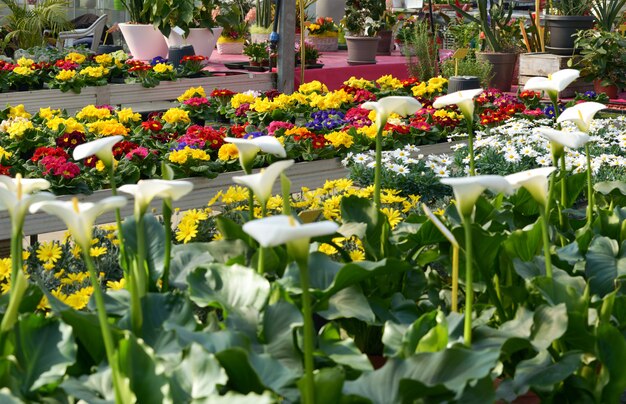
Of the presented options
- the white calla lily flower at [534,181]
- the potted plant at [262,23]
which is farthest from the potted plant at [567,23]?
the white calla lily flower at [534,181]

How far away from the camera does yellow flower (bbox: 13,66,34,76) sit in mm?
6524

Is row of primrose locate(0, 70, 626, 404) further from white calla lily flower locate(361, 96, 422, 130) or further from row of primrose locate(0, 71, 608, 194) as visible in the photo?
row of primrose locate(0, 71, 608, 194)

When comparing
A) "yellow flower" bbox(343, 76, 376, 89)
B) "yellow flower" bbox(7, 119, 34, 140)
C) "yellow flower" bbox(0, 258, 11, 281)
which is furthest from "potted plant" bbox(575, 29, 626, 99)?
"yellow flower" bbox(0, 258, 11, 281)

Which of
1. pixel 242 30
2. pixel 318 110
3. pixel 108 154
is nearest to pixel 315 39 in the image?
pixel 242 30

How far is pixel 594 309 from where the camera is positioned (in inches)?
64.7

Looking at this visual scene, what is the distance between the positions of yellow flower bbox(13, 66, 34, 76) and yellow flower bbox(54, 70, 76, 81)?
222 millimetres

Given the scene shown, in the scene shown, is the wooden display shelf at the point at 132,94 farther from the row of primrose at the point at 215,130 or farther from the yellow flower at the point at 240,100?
the yellow flower at the point at 240,100

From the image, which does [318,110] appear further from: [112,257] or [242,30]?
[242,30]

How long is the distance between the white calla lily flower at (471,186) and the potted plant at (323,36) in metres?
9.51

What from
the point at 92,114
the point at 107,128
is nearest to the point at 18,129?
the point at 107,128

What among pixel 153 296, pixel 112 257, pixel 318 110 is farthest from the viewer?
pixel 318 110

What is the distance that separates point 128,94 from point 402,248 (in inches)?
208

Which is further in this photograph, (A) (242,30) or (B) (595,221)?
(A) (242,30)

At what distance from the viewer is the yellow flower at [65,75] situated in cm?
658
